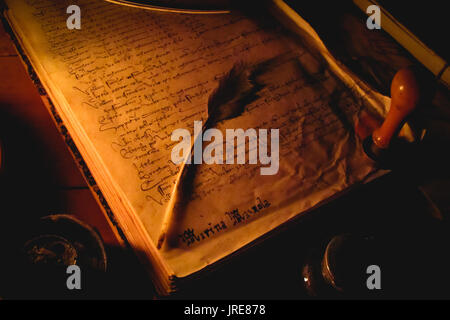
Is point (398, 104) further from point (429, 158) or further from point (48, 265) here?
point (48, 265)

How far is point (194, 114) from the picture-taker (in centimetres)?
54

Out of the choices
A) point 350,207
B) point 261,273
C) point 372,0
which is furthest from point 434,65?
point 261,273

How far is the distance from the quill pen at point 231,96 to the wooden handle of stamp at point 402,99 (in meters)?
0.22

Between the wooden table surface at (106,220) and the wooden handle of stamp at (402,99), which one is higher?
the wooden handle of stamp at (402,99)

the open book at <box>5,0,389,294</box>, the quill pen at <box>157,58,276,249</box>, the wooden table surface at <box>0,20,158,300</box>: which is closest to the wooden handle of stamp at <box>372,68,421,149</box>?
the open book at <box>5,0,389,294</box>

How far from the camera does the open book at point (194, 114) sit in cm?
44

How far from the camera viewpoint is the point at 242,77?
59cm

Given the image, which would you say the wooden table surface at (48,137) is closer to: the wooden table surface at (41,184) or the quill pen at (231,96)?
the wooden table surface at (41,184)

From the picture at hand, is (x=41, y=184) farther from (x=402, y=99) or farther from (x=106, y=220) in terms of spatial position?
(x=402, y=99)

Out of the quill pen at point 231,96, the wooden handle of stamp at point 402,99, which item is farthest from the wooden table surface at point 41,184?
the wooden handle of stamp at point 402,99

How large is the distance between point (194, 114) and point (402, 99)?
1.00 ft

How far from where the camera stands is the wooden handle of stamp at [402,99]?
1.42ft

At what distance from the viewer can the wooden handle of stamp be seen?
0.43 m

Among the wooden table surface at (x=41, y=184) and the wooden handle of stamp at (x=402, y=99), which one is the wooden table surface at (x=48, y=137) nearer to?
the wooden table surface at (x=41, y=184)
